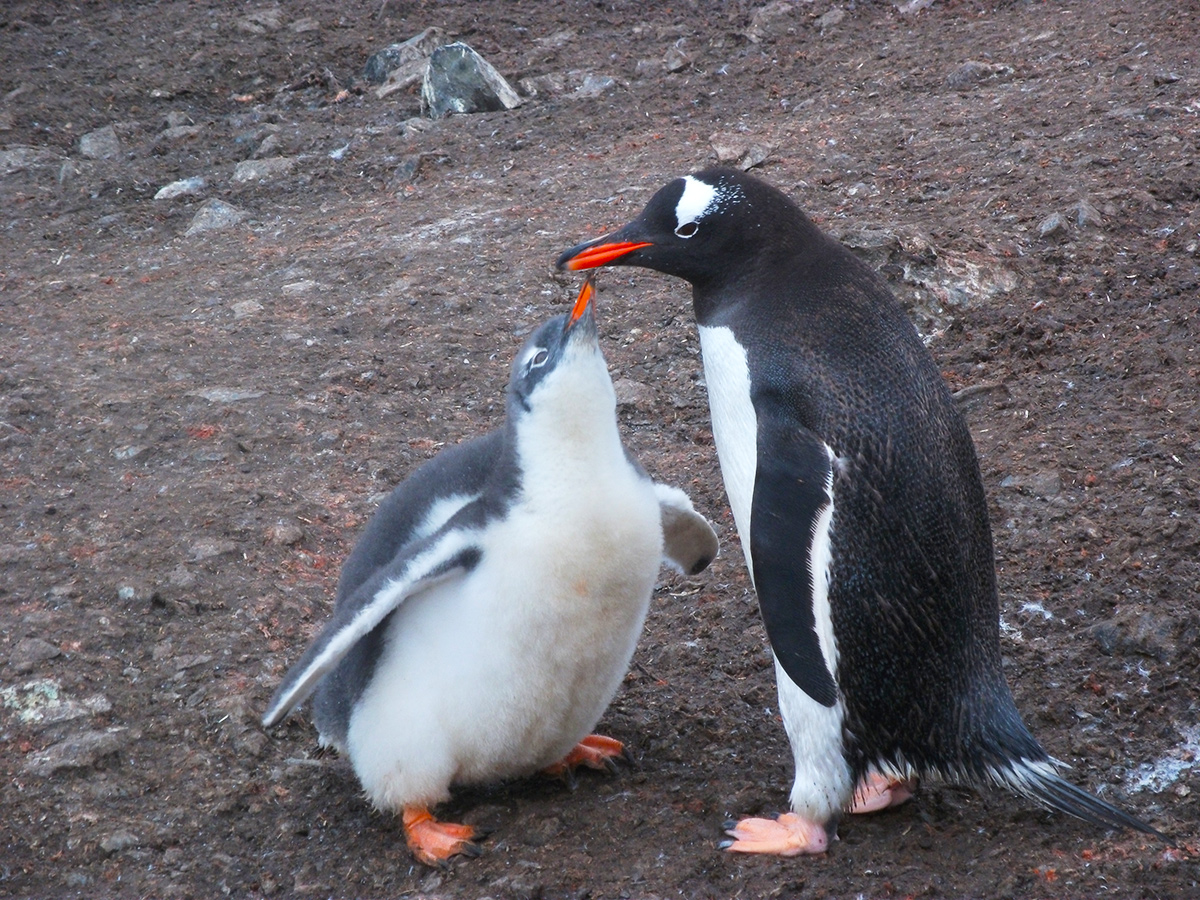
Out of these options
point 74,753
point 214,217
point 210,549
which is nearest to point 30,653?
point 74,753

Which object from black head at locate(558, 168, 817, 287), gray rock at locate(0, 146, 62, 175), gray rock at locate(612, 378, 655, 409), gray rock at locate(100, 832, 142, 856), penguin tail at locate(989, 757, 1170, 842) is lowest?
gray rock at locate(0, 146, 62, 175)

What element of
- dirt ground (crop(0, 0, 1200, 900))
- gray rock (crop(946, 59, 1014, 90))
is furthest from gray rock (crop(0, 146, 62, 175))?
gray rock (crop(946, 59, 1014, 90))

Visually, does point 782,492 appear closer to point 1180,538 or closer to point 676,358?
point 1180,538

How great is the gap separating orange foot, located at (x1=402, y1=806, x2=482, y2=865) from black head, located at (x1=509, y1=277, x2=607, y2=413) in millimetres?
915

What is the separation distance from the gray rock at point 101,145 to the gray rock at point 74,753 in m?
5.43

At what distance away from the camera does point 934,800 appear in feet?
8.75

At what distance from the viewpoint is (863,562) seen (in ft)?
8.05

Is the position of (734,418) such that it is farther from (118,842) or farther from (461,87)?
(461,87)

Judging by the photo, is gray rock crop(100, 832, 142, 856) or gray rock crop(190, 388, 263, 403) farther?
gray rock crop(190, 388, 263, 403)

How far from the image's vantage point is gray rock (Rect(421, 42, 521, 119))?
7.35 meters

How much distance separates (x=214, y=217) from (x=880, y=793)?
508cm

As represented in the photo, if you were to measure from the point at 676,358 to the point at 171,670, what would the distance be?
2330 millimetres

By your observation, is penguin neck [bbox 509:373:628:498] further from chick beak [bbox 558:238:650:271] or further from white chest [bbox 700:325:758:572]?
chick beak [bbox 558:238:650:271]

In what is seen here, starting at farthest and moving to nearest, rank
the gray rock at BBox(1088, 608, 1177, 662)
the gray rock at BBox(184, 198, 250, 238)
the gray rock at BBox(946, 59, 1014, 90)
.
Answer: the gray rock at BBox(946, 59, 1014, 90) → the gray rock at BBox(184, 198, 250, 238) → the gray rock at BBox(1088, 608, 1177, 662)
